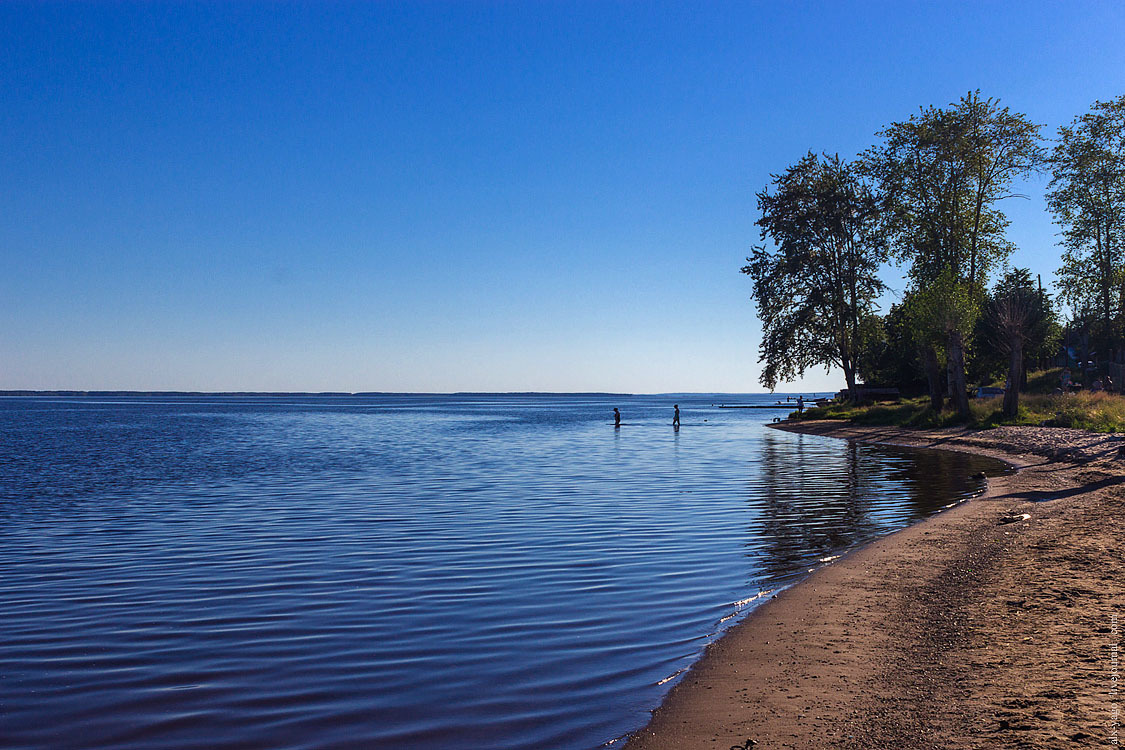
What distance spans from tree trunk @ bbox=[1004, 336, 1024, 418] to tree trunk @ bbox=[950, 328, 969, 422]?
9.35 feet

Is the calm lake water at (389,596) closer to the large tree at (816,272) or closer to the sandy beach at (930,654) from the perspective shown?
the sandy beach at (930,654)

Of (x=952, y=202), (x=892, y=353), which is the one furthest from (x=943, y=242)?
(x=892, y=353)

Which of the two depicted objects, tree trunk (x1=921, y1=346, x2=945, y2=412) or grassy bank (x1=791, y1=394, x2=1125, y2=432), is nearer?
grassy bank (x1=791, y1=394, x2=1125, y2=432)

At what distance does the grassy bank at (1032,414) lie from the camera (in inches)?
1310

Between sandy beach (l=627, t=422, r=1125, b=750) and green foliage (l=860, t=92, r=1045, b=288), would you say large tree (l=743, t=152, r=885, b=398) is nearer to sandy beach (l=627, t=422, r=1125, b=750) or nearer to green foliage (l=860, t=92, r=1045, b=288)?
green foliage (l=860, t=92, r=1045, b=288)

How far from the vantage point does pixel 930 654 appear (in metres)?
7.94

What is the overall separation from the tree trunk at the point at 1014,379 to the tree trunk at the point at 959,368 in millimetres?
2850

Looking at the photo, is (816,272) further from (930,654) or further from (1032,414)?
(930,654)

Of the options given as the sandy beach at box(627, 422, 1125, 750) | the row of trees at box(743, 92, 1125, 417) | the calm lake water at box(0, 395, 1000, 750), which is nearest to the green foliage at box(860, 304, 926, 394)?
the row of trees at box(743, 92, 1125, 417)

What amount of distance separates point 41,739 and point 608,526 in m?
12.2

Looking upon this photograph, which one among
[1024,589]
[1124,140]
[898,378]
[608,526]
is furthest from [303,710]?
[898,378]

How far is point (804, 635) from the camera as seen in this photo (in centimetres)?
892

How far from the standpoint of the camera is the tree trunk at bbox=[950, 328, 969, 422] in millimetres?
42812

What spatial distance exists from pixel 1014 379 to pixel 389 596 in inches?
1477
